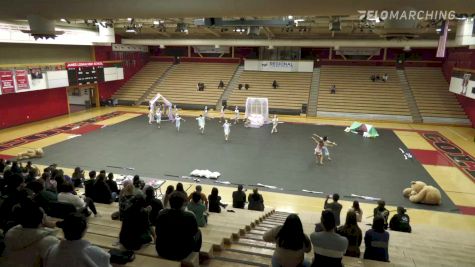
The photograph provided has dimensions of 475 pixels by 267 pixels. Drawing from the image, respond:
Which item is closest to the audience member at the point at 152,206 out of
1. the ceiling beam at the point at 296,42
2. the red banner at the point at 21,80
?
the red banner at the point at 21,80

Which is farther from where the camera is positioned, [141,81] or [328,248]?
[141,81]

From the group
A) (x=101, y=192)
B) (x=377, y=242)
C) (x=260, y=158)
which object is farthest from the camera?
(x=260, y=158)

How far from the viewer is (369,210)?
1074 cm

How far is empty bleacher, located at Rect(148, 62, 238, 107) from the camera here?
1187 inches

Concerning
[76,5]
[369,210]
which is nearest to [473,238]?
[369,210]

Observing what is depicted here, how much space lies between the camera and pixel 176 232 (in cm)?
381

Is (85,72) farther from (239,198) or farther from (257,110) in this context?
(239,198)

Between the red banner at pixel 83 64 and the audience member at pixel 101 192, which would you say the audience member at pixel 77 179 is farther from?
the red banner at pixel 83 64

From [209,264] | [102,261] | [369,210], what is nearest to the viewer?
[102,261]

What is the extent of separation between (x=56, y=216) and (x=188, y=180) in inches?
301

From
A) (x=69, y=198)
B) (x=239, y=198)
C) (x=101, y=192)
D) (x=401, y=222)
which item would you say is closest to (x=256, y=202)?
(x=239, y=198)

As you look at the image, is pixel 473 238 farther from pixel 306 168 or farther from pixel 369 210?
pixel 306 168

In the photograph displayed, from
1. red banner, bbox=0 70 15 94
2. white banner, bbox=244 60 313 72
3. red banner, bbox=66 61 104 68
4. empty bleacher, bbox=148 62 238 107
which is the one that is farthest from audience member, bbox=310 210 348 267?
white banner, bbox=244 60 313 72

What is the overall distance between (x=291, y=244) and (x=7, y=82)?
22.0m
